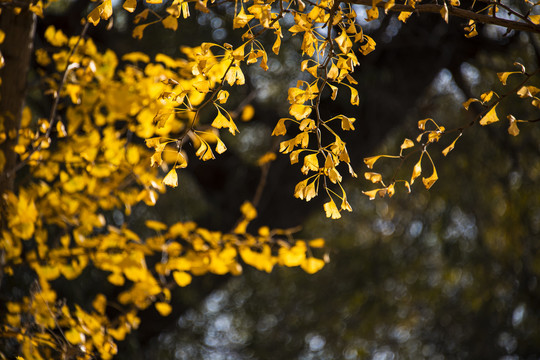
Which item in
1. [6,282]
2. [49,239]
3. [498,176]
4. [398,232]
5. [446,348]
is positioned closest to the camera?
[6,282]

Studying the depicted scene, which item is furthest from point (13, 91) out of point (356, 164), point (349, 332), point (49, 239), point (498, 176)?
point (349, 332)

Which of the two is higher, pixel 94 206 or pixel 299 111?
pixel 299 111

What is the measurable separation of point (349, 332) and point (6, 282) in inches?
111

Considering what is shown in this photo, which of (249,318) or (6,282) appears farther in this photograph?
(249,318)

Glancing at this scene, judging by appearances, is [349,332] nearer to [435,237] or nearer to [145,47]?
[435,237]

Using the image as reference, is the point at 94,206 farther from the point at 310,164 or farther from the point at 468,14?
the point at 468,14

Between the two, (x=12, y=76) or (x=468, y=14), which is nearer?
(x=468, y=14)

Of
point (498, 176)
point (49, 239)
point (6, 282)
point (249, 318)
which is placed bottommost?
point (249, 318)

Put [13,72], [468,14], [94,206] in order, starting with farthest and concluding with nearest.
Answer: [94,206], [13,72], [468,14]

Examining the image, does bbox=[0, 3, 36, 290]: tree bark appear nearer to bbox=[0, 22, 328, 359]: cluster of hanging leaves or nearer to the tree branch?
bbox=[0, 22, 328, 359]: cluster of hanging leaves

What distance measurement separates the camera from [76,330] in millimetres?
1692

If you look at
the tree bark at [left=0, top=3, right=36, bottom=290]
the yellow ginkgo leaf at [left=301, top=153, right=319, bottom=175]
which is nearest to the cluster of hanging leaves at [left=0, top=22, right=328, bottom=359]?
the tree bark at [left=0, top=3, right=36, bottom=290]

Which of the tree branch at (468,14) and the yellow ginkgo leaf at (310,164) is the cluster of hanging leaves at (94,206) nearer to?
the yellow ginkgo leaf at (310,164)

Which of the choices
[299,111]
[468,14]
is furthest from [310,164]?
[468,14]
